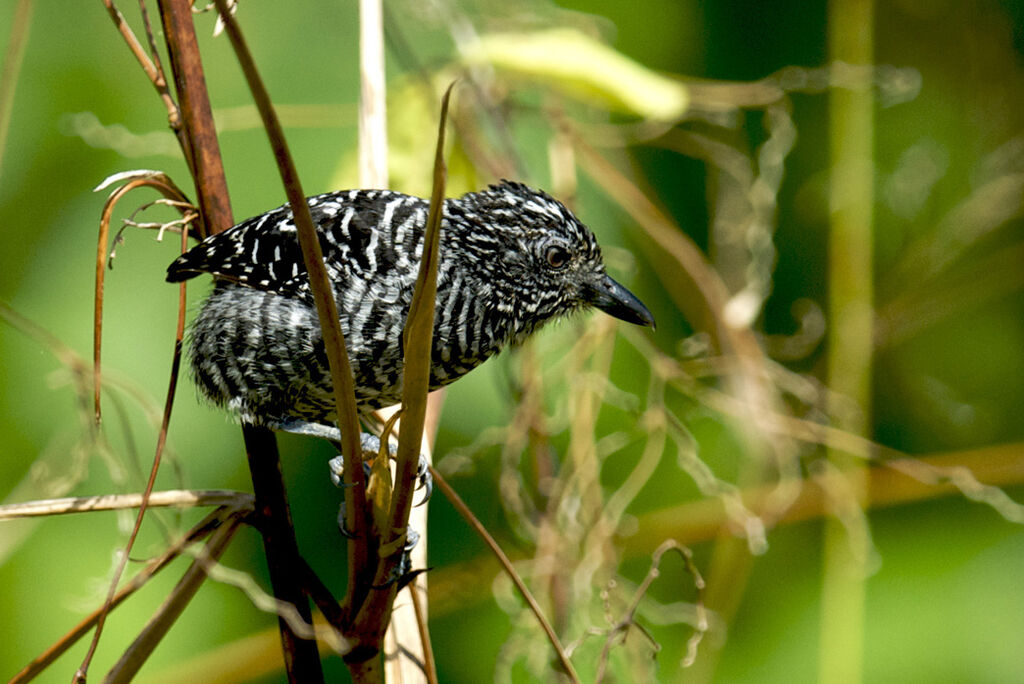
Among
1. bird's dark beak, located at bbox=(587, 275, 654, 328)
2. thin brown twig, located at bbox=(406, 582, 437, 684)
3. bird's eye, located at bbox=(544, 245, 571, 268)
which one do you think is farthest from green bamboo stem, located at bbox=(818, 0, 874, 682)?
thin brown twig, located at bbox=(406, 582, 437, 684)

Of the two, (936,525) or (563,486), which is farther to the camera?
(936,525)

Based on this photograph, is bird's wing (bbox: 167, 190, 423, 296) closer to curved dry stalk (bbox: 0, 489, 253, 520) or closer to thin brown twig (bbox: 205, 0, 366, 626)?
curved dry stalk (bbox: 0, 489, 253, 520)

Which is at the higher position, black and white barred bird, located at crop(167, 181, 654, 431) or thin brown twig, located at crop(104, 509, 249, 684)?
black and white barred bird, located at crop(167, 181, 654, 431)

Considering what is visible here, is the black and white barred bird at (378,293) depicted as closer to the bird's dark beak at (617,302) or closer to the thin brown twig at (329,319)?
the bird's dark beak at (617,302)

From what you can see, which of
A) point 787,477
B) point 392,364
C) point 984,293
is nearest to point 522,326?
point 392,364

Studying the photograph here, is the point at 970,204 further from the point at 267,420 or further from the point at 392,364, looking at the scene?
the point at 267,420

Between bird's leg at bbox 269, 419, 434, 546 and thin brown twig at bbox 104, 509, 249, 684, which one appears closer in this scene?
thin brown twig at bbox 104, 509, 249, 684
